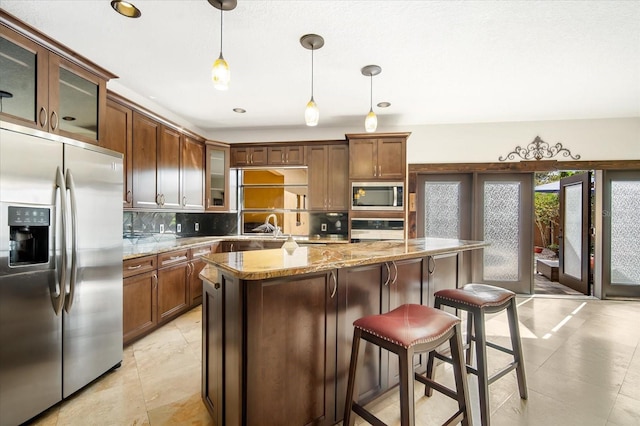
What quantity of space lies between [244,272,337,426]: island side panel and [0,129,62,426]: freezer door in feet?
4.78

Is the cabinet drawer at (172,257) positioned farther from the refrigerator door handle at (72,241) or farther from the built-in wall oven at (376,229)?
the built-in wall oven at (376,229)

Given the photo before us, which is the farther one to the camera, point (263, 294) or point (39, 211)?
point (39, 211)

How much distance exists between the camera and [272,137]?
498cm

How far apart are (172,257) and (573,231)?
6.25 m

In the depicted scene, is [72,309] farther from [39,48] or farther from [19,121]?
[39,48]

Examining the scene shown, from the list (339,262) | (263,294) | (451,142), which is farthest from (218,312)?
(451,142)

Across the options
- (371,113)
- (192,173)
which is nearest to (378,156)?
(371,113)

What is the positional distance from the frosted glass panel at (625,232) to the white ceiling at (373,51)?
4.18 feet

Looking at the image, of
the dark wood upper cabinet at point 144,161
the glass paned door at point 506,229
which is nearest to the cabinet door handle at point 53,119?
the dark wood upper cabinet at point 144,161

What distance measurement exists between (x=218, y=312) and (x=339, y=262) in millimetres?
721

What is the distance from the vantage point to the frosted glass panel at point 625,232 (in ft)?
14.5

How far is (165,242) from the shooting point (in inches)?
149

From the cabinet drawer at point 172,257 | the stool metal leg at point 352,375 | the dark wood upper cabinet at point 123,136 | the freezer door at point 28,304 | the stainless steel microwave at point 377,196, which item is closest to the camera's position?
the stool metal leg at point 352,375

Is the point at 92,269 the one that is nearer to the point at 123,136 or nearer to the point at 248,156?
the point at 123,136
